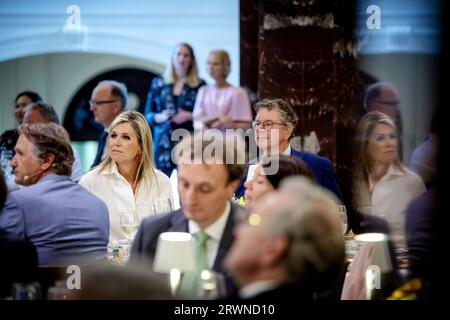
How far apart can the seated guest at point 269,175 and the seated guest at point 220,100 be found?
4.56ft

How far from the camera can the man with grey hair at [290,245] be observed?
99.3 inches

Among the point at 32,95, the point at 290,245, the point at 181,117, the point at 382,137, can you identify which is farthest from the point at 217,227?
the point at 181,117

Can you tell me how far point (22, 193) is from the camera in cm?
311

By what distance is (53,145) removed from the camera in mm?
3178

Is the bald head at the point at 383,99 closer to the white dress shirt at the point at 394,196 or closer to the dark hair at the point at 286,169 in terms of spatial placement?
the white dress shirt at the point at 394,196

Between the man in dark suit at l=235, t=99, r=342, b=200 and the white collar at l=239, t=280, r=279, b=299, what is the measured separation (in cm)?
44

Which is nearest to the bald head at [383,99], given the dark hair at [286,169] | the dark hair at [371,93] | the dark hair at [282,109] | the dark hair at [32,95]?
the dark hair at [371,93]

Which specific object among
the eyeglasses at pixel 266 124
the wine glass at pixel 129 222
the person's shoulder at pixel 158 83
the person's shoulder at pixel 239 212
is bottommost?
the wine glass at pixel 129 222

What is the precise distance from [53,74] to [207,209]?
71.4 inches

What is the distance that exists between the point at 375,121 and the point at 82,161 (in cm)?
Result: 123

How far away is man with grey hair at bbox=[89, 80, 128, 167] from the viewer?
3.90 metres

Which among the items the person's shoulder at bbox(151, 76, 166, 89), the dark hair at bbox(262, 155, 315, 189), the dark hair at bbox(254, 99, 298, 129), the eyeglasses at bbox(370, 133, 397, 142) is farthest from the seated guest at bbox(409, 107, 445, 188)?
the person's shoulder at bbox(151, 76, 166, 89)

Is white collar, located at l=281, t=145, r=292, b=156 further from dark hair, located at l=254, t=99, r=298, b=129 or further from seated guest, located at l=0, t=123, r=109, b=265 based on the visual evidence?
seated guest, located at l=0, t=123, r=109, b=265
